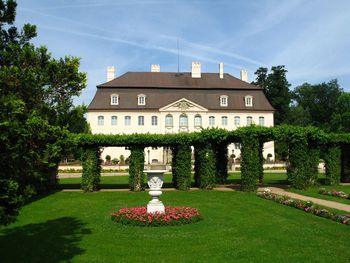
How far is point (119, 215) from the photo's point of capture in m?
12.2

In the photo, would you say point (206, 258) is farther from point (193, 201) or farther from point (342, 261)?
point (193, 201)

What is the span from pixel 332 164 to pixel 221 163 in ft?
21.6

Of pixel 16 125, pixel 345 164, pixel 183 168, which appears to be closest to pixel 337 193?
pixel 183 168

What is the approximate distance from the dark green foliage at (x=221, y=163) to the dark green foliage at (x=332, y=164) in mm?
6063

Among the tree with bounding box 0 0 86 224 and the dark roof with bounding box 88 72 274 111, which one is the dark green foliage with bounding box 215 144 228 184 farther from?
the dark roof with bounding box 88 72 274 111

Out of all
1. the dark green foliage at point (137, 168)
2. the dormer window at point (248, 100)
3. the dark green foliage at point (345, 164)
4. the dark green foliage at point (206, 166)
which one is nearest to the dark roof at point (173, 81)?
the dormer window at point (248, 100)

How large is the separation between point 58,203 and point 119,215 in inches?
195

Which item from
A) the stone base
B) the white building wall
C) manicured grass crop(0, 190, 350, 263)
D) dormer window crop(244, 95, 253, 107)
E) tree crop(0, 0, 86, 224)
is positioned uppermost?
dormer window crop(244, 95, 253, 107)

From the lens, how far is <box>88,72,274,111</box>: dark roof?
161 feet

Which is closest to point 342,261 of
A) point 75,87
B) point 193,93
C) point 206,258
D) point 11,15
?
point 206,258

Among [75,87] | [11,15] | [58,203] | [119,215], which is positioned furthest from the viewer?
[75,87]

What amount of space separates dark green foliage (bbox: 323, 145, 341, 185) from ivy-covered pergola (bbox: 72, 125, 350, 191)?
6.83ft

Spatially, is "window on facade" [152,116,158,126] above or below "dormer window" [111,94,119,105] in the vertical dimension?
below

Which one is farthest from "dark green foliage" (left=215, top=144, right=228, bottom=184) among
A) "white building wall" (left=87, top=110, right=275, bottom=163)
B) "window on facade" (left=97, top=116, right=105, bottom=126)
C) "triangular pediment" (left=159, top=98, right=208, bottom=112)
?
"window on facade" (left=97, top=116, right=105, bottom=126)
